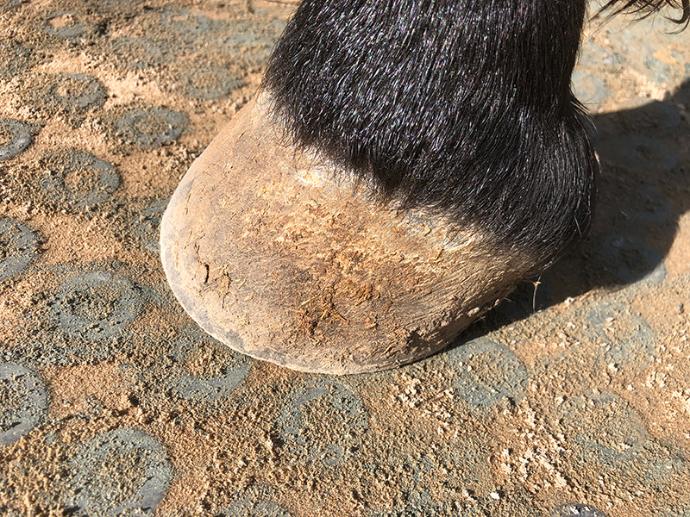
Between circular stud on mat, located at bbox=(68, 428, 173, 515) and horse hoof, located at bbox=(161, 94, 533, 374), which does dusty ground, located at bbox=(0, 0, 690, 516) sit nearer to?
circular stud on mat, located at bbox=(68, 428, 173, 515)

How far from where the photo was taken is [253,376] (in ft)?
7.43

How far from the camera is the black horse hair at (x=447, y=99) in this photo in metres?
1.71

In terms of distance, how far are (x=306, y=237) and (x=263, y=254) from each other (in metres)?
0.15

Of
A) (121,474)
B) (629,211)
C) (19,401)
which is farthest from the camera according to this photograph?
(629,211)

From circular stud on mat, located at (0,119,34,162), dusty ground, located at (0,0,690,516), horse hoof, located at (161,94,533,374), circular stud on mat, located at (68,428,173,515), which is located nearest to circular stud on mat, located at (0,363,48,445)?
dusty ground, located at (0,0,690,516)

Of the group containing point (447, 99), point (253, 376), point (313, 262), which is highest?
point (447, 99)

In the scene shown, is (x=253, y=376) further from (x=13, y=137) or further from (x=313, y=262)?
(x=13, y=137)

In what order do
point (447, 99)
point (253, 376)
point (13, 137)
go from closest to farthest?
point (447, 99)
point (253, 376)
point (13, 137)

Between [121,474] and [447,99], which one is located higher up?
[447,99]

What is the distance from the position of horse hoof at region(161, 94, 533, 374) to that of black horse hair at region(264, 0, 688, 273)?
90mm

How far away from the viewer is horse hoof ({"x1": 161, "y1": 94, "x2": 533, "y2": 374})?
2010 mm

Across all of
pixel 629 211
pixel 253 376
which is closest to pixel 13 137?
pixel 253 376

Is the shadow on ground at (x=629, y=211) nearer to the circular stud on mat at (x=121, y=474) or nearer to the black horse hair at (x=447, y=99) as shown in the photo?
the black horse hair at (x=447, y=99)

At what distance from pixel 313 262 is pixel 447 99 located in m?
0.61
